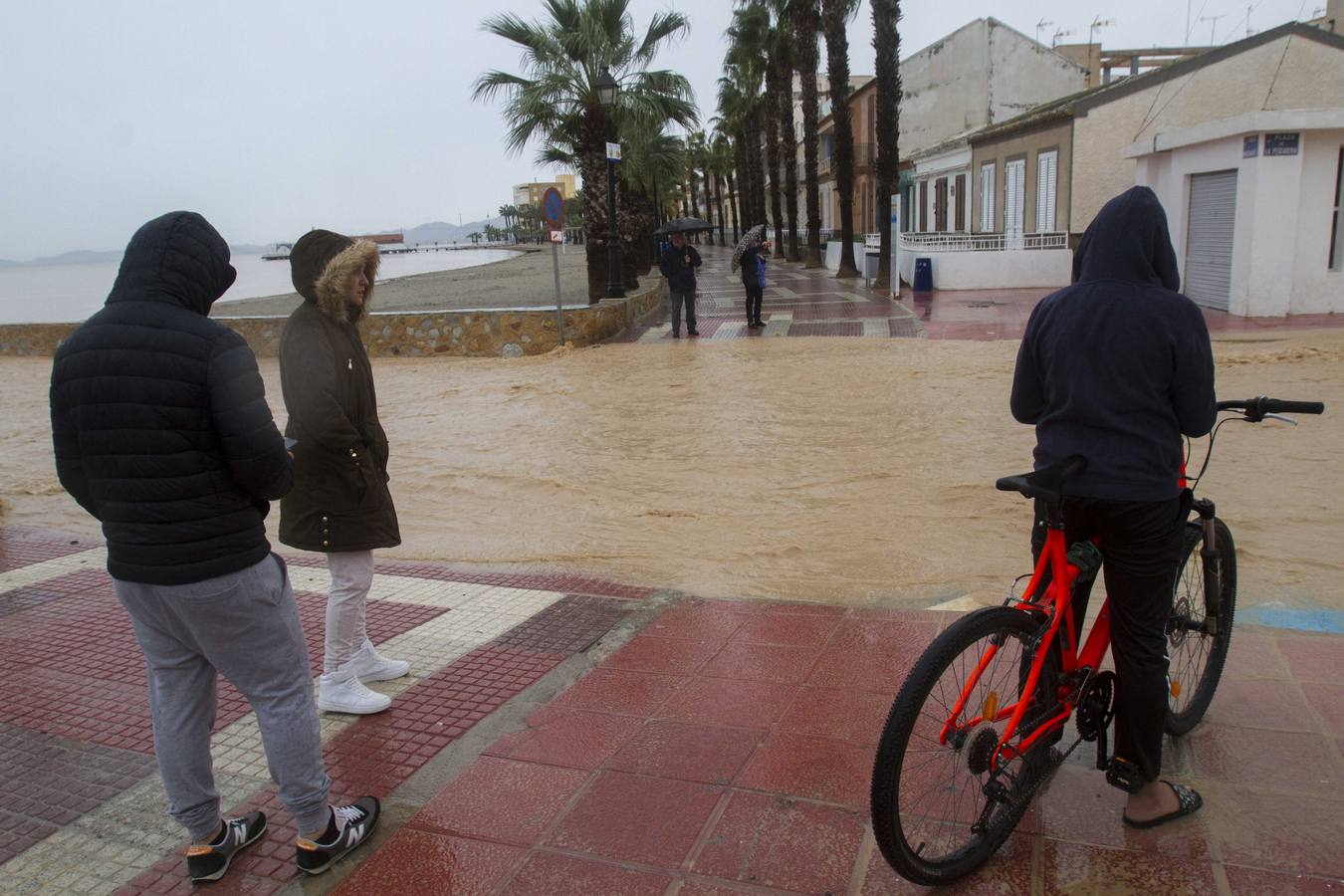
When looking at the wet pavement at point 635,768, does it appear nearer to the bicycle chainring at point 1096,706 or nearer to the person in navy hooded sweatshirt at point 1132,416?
the bicycle chainring at point 1096,706

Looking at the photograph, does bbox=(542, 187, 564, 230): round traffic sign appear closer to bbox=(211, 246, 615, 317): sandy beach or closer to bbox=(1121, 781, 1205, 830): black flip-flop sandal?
bbox=(211, 246, 615, 317): sandy beach

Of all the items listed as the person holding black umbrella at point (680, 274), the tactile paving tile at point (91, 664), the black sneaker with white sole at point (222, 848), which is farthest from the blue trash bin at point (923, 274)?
the black sneaker with white sole at point (222, 848)

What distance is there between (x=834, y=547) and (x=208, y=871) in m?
3.75

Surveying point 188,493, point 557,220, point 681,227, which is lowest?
point 188,493

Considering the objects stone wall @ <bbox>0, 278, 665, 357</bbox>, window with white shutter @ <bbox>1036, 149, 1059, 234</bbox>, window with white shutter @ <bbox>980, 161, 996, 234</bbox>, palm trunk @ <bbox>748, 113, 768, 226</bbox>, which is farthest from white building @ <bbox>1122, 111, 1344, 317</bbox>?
palm trunk @ <bbox>748, 113, 768, 226</bbox>

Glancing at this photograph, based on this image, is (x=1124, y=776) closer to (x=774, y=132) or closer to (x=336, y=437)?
(x=336, y=437)

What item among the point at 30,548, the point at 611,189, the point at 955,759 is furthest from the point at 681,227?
the point at 955,759

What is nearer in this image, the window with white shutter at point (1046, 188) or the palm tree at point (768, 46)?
the window with white shutter at point (1046, 188)

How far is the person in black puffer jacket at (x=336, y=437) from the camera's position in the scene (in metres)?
3.33

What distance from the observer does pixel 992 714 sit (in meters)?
2.53

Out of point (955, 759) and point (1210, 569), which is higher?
point (1210, 569)

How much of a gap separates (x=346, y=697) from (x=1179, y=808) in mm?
2715

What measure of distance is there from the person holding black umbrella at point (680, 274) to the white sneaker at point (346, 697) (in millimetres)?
12535

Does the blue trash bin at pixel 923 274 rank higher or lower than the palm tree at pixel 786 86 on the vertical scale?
lower
